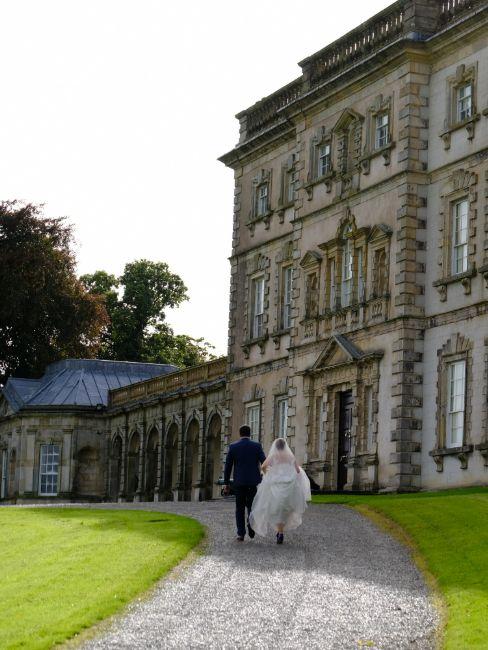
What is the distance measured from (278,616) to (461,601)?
2.52 meters

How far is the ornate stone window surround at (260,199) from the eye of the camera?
53.8 m

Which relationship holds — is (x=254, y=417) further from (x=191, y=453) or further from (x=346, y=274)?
(x=191, y=453)

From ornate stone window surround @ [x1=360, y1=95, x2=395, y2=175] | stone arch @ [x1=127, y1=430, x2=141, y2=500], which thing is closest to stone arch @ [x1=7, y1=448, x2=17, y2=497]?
stone arch @ [x1=127, y1=430, x2=141, y2=500]

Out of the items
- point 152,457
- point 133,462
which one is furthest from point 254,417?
point 133,462

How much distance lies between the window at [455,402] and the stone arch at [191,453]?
2124 cm

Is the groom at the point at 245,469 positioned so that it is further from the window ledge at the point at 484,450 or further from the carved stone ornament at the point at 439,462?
the carved stone ornament at the point at 439,462

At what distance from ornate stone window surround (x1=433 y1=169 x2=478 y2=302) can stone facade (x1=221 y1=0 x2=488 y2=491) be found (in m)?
0.05

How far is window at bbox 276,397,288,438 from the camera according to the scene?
166 feet

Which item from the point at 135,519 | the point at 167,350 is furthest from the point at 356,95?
the point at 167,350

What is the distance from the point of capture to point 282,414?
167 ft

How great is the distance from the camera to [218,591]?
20312 mm

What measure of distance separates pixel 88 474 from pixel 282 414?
879 inches

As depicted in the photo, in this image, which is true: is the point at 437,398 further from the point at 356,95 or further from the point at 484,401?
the point at 356,95

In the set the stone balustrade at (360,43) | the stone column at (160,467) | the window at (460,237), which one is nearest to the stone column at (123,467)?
the stone column at (160,467)
